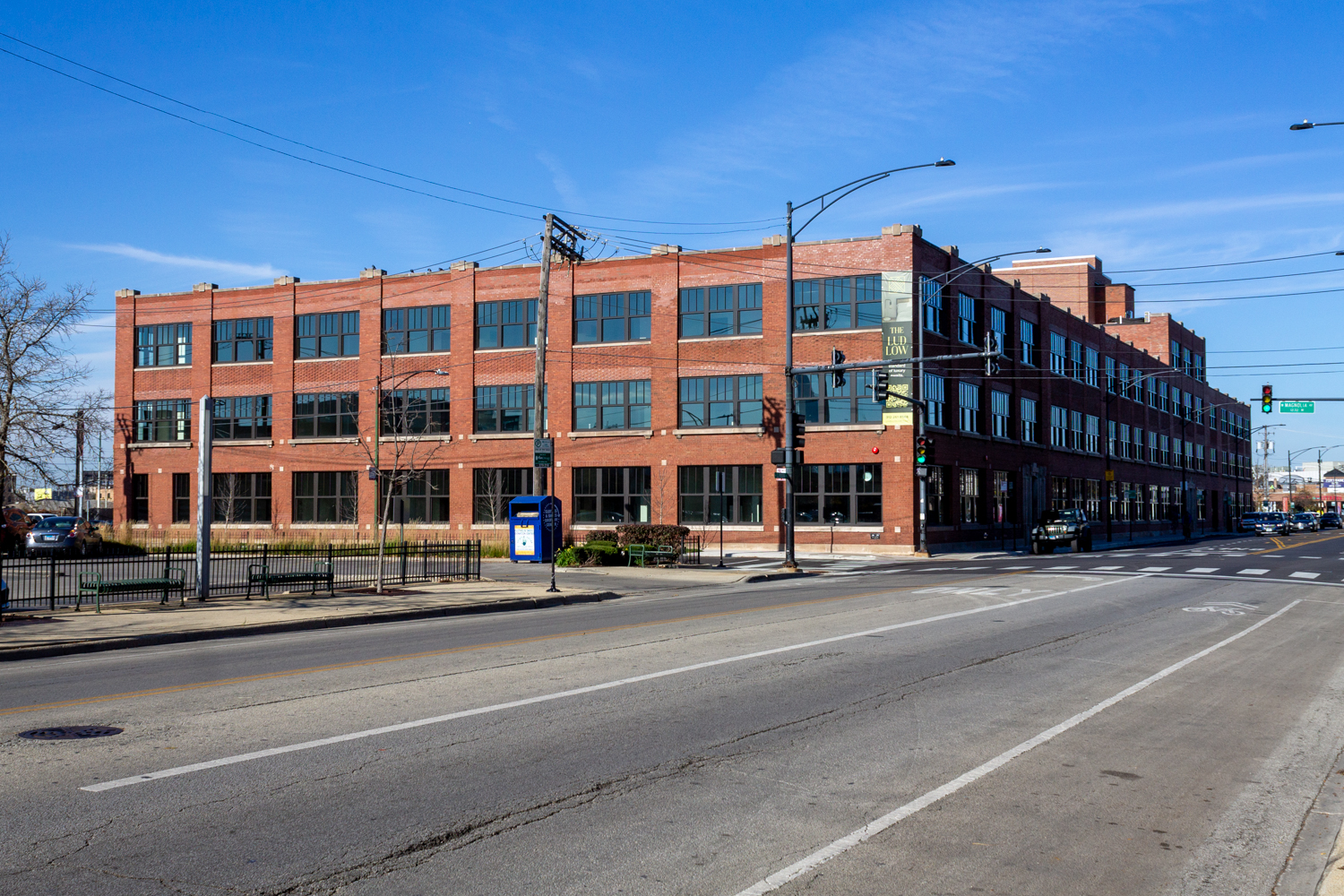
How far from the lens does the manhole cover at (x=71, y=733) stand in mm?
8539

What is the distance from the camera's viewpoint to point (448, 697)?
1035 cm

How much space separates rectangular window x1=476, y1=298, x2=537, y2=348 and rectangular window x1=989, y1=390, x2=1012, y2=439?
2264 centimetres

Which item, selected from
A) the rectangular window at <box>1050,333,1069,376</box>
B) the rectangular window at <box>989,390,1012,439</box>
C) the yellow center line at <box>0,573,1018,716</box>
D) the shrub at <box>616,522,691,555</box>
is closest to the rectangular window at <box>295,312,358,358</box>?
the shrub at <box>616,522,691,555</box>

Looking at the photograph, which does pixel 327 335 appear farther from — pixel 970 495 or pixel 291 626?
pixel 291 626

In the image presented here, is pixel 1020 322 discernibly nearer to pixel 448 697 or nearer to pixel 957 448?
pixel 957 448

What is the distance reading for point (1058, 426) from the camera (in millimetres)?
62094

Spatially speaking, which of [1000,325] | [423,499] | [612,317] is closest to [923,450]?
[612,317]

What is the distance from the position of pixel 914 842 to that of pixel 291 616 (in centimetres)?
1467

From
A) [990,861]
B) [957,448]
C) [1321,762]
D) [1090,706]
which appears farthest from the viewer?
[957,448]

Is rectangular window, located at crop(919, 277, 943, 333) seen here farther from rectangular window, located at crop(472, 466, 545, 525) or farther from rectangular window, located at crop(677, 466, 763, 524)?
rectangular window, located at crop(472, 466, 545, 525)

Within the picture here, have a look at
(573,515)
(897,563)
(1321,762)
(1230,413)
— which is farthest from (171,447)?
(1230,413)

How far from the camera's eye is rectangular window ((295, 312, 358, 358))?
53.3 meters

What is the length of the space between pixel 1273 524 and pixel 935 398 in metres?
49.2

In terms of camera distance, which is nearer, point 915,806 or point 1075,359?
point 915,806
